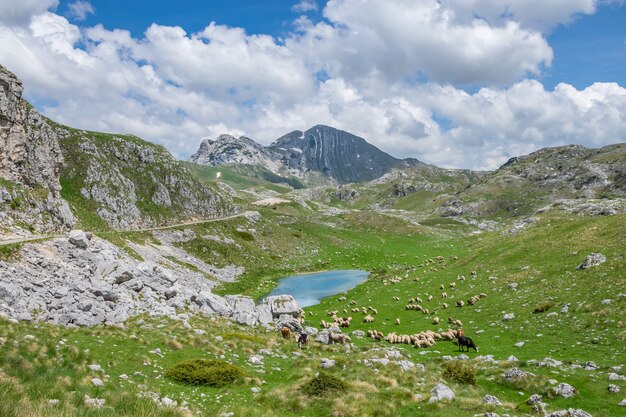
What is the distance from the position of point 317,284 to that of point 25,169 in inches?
Answer: 2418

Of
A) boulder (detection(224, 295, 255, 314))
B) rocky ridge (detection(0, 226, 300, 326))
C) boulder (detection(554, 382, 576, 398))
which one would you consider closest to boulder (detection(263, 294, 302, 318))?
rocky ridge (detection(0, 226, 300, 326))

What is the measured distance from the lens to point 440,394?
830 inches

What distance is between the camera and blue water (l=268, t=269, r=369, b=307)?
76106mm

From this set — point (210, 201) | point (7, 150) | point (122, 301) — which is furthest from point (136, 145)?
point (122, 301)

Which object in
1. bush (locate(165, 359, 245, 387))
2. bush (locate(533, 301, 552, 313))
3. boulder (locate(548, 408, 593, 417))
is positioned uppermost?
bush (locate(533, 301, 552, 313))

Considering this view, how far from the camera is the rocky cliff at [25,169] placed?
6309 cm

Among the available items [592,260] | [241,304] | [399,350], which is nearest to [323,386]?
[399,350]

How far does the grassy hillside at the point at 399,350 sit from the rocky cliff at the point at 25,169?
44135 millimetres

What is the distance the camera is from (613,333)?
29312mm

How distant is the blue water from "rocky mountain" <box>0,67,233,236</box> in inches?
1726

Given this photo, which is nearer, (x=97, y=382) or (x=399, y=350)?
(x=97, y=382)

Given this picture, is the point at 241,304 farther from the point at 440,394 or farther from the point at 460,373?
the point at 440,394

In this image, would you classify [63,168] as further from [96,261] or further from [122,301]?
[122,301]

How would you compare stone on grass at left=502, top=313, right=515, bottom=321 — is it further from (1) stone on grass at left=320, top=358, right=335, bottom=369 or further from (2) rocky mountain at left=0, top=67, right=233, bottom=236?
(2) rocky mountain at left=0, top=67, right=233, bottom=236
